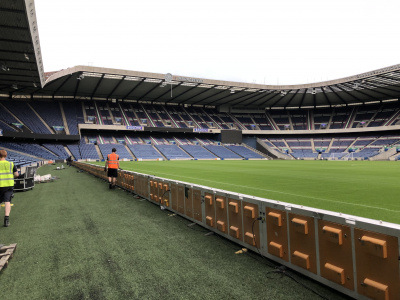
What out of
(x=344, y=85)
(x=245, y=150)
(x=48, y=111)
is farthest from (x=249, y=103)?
(x=48, y=111)

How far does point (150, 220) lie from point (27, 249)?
2.71 m

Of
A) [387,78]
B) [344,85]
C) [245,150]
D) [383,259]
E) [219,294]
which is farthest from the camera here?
[245,150]

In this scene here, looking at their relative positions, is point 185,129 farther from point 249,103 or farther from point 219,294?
point 219,294

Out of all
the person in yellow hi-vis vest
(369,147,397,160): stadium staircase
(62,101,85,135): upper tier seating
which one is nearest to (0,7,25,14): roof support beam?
the person in yellow hi-vis vest

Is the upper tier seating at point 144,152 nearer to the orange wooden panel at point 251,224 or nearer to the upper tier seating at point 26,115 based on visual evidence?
the upper tier seating at point 26,115

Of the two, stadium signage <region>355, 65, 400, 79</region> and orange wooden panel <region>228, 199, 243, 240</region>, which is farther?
stadium signage <region>355, 65, 400, 79</region>

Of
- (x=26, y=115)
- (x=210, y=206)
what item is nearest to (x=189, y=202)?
(x=210, y=206)

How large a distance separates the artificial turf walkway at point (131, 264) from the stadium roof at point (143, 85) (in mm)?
16879

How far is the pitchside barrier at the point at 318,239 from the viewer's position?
2596 mm

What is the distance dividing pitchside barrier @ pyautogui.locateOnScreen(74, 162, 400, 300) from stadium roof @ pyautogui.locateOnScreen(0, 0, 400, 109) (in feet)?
62.3

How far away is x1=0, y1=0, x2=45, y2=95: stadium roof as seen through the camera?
16.3 meters

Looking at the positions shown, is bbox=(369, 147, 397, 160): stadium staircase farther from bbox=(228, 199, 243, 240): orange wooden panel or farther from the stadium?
bbox=(228, 199, 243, 240): orange wooden panel

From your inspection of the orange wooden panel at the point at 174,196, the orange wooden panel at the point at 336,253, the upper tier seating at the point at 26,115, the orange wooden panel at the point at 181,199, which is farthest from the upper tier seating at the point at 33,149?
the orange wooden panel at the point at 336,253

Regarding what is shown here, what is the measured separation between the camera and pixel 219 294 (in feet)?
10.0
